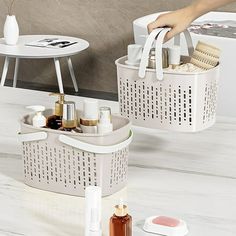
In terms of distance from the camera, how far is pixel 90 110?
51.7 inches

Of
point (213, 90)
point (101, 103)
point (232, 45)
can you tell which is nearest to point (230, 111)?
point (232, 45)

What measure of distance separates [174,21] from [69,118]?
366 millimetres

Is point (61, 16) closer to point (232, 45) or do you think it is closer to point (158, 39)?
point (232, 45)

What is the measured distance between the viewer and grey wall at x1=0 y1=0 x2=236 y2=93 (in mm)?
4641

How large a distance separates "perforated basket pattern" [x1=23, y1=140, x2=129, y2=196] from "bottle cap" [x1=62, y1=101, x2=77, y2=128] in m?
0.05

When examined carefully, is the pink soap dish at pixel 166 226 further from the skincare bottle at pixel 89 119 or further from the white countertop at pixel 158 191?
the skincare bottle at pixel 89 119

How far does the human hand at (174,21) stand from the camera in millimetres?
1478

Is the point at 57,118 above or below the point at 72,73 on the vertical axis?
above

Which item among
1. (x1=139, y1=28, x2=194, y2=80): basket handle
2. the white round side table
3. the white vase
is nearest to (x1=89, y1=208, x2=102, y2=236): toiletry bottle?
(x1=139, y1=28, x2=194, y2=80): basket handle

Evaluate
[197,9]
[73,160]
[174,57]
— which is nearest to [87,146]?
[73,160]

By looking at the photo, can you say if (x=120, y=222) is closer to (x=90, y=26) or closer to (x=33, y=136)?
(x=33, y=136)

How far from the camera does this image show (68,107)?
1.29 m

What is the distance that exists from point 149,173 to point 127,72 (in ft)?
0.75

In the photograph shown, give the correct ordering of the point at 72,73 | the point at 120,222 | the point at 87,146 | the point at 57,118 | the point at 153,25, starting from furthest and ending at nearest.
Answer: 1. the point at 72,73
2. the point at 153,25
3. the point at 57,118
4. the point at 87,146
5. the point at 120,222
